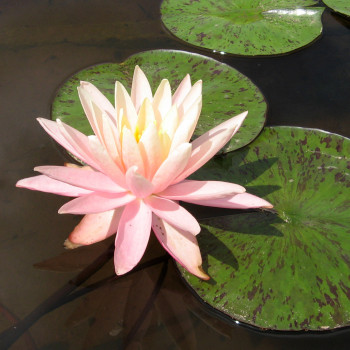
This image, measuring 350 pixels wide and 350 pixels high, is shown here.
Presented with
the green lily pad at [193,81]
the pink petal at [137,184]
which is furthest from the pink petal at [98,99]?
the green lily pad at [193,81]

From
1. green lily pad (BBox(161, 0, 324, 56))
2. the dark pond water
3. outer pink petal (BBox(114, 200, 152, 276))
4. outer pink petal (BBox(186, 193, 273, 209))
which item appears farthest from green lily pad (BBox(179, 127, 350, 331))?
green lily pad (BBox(161, 0, 324, 56))

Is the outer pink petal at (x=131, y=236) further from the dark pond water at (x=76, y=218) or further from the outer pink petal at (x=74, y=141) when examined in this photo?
the dark pond water at (x=76, y=218)

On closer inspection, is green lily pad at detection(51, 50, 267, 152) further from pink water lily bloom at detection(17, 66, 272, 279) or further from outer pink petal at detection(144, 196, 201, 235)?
outer pink petal at detection(144, 196, 201, 235)

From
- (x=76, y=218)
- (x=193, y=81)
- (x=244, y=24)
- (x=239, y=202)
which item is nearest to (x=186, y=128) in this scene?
(x=239, y=202)

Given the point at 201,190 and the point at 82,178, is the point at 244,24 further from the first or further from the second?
the point at 82,178

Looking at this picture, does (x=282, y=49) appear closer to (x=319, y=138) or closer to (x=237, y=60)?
(x=237, y=60)

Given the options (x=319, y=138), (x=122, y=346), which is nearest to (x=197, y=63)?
(x=319, y=138)
